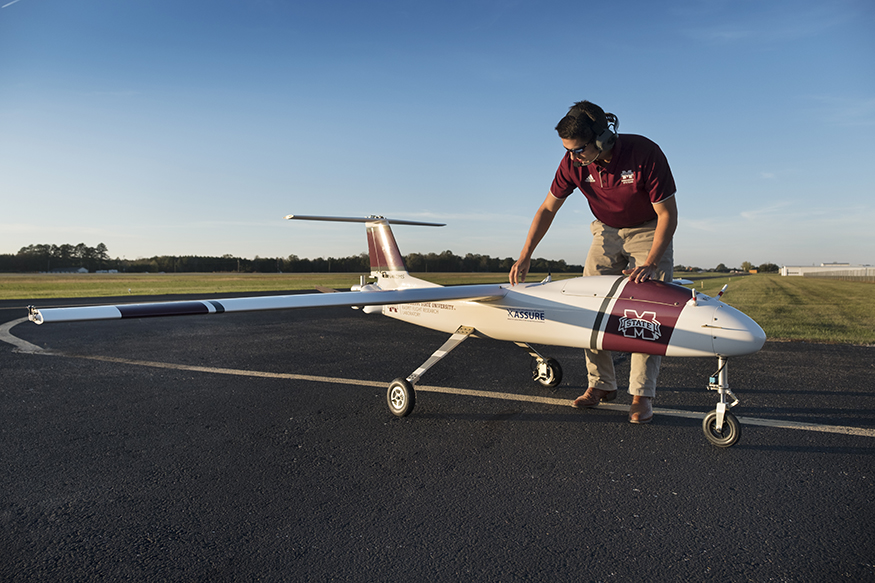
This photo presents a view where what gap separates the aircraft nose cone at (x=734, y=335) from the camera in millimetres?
A: 3844

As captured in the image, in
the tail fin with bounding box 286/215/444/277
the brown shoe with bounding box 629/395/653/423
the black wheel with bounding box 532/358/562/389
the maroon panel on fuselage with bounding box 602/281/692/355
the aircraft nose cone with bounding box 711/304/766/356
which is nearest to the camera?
the aircraft nose cone with bounding box 711/304/766/356

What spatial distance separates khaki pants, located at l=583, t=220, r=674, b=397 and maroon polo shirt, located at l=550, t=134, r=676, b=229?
0.45 feet

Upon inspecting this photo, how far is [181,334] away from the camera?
419 inches

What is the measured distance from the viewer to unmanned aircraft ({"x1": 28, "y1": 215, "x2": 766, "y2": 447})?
3869 millimetres

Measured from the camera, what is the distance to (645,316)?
416 centimetres

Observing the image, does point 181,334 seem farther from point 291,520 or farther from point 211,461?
point 291,520

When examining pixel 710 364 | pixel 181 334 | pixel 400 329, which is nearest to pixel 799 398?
pixel 710 364

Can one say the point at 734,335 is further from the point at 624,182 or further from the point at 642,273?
the point at 624,182

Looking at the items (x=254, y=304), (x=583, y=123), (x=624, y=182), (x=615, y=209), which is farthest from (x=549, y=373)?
(x=254, y=304)

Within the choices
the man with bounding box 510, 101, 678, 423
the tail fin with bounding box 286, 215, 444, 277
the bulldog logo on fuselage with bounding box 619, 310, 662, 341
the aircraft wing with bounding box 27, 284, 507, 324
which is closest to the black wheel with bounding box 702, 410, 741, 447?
the man with bounding box 510, 101, 678, 423

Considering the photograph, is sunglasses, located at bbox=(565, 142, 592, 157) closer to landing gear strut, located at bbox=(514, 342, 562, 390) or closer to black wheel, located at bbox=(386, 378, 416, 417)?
landing gear strut, located at bbox=(514, 342, 562, 390)

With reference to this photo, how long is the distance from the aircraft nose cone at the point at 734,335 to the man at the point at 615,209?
719 mm

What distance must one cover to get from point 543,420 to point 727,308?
2.00 m

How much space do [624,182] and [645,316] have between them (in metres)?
1.36
